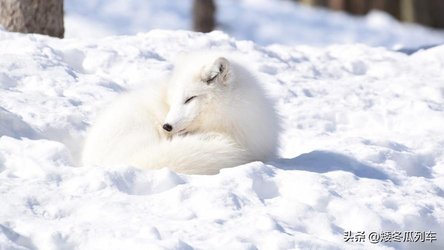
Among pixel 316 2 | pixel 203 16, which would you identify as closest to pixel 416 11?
pixel 316 2

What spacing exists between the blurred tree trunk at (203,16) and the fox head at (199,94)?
8.23 meters

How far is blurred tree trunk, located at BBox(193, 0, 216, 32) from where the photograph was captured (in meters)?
12.6

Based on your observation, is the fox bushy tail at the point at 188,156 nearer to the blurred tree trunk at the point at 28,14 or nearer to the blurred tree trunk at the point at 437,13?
the blurred tree trunk at the point at 28,14

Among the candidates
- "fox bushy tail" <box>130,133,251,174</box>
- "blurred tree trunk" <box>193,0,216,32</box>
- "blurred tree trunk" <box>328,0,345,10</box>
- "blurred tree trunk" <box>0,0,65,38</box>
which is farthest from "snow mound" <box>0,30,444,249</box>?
"blurred tree trunk" <box>328,0,345,10</box>

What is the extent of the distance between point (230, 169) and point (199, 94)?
2.27 ft

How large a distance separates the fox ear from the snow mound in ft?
2.17

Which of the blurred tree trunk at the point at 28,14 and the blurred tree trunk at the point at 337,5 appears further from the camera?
the blurred tree trunk at the point at 337,5

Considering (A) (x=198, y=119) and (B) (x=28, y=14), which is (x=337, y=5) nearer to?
(B) (x=28, y=14)

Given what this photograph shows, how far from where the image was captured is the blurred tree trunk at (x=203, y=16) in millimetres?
12570

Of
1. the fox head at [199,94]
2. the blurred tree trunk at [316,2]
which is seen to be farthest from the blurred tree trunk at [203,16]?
the fox head at [199,94]

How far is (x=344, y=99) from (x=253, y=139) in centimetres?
202

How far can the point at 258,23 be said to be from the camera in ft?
48.0

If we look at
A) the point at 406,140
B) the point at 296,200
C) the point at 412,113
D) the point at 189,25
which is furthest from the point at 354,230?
the point at 189,25

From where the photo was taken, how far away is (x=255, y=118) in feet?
14.5
